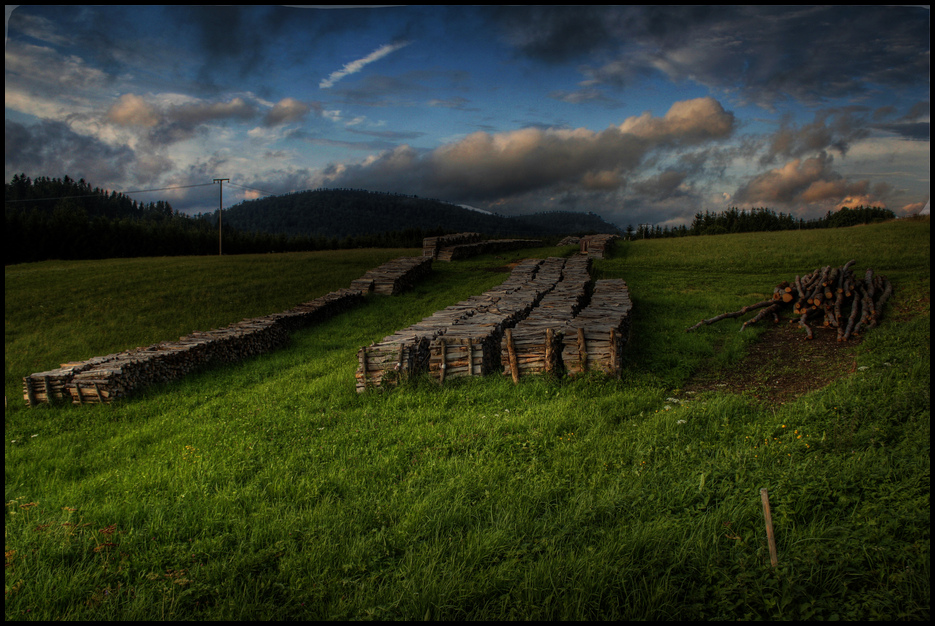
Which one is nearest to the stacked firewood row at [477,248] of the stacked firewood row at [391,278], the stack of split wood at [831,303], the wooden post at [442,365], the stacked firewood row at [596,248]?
the stacked firewood row at [391,278]

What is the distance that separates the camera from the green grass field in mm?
4324

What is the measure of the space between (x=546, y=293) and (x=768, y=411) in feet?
35.1

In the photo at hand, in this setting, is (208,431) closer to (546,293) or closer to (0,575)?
(0,575)

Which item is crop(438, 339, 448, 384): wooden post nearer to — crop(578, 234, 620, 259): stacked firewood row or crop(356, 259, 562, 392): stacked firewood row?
crop(356, 259, 562, 392): stacked firewood row

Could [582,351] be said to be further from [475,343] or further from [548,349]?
[475,343]

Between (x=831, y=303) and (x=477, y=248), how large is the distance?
2818 cm

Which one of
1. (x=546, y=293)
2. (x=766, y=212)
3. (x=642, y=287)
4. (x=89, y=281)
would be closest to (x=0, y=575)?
(x=546, y=293)

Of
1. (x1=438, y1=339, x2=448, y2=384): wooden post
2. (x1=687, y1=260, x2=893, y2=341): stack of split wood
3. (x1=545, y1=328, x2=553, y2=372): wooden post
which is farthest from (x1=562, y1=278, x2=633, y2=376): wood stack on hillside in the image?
(x1=687, y1=260, x2=893, y2=341): stack of split wood

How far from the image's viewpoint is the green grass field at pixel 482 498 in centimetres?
432

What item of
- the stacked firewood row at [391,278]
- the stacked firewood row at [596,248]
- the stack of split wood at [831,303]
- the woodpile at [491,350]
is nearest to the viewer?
the woodpile at [491,350]

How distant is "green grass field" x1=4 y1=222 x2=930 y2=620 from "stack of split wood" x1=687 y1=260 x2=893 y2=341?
79cm

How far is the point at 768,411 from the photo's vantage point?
8320 mm

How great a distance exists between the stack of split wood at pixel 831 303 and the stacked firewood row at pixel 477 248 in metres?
23.5

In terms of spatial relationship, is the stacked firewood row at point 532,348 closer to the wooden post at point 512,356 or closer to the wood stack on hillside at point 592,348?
the wooden post at point 512,356
